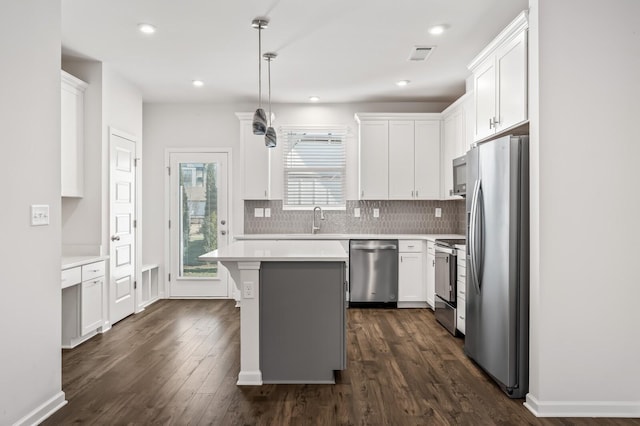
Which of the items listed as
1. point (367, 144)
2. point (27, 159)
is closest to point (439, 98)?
point (367, 144)

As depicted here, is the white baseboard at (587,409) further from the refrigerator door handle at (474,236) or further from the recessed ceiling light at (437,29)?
the recessed ceiling light at (437,29)

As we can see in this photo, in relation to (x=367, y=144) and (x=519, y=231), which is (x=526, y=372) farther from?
(x=367, y=144)

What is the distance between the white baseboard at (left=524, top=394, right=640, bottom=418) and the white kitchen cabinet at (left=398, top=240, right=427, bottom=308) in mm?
2870

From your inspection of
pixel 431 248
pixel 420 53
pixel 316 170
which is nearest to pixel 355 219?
pixel 316 170

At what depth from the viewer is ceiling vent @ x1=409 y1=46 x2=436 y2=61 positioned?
414 cm

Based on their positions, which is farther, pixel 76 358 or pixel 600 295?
pixel 76 358

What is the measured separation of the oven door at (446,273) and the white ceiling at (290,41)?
6.51ft

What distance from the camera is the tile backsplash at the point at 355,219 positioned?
242 inches

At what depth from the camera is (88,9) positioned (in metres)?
3.32

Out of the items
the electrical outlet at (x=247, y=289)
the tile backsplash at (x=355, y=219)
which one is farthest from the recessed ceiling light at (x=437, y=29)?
the tile backsplash at (x=355, y=219)

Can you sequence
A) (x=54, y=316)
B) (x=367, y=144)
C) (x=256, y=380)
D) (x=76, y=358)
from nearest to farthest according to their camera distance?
(x=54, y=316)
(x=256, y=380)
(x=76, y=358)
(x=367, y=144)

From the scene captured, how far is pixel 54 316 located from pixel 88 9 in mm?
2276

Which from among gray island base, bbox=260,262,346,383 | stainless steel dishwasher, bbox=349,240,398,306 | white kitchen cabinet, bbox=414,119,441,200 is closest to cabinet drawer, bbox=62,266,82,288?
gray island base, bbox=260,262,346,383

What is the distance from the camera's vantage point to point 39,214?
2582mm
